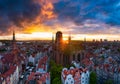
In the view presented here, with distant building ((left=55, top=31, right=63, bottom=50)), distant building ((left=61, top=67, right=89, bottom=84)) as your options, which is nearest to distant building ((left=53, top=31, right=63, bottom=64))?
distant building ((left=55, top=31, right=63, bottom=50))

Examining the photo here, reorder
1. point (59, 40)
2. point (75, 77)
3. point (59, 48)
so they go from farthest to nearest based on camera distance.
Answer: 1. point (59, 40)
2. point (59, 48)
3. point (75, 77)

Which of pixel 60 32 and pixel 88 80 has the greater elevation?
pixel 60 32

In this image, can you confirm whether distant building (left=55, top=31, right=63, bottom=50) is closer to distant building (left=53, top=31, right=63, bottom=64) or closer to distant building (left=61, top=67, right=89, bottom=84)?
distant building (left=53, top=31, right=63, bottom=64)

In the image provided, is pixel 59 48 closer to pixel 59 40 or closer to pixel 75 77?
pixel 59 40

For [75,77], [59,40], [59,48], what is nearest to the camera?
[75,77]

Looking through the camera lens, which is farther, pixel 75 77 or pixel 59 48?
pixel 59 48

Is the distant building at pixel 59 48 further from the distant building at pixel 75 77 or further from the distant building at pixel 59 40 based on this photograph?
the distant building at pixel 75 77

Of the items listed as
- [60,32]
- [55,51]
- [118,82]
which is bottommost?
[118,82]

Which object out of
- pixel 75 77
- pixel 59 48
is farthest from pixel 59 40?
pixel 75 77

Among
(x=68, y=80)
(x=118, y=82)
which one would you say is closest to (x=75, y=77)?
(x=68, y=80)

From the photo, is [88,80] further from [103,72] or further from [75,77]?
[103,72]

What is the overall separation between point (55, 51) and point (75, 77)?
28565mm

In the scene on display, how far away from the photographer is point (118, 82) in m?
49.2

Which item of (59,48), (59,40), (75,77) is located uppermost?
(59,40)
